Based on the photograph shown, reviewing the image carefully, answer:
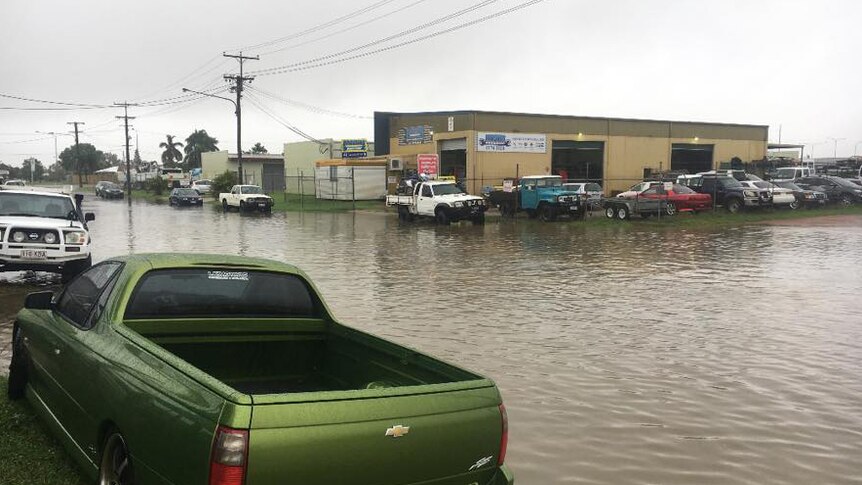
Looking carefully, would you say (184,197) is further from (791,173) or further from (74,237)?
(74,237)

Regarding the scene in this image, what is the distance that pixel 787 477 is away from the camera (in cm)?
494

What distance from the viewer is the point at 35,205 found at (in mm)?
13359

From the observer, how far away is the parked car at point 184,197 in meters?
53.7

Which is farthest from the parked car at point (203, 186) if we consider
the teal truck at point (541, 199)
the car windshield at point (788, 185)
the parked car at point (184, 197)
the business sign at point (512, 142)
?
the car windshield at point (788, 185)

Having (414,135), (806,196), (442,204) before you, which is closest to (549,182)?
(442,204)

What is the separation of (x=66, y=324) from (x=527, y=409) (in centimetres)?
374

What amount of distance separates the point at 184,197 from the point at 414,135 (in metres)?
18.0

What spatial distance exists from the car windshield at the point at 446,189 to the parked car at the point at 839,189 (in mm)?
20559

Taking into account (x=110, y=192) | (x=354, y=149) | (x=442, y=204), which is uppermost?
(x=354, y=149)

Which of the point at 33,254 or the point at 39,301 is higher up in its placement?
the point at 39,301

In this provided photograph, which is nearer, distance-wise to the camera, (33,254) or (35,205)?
(33,254)

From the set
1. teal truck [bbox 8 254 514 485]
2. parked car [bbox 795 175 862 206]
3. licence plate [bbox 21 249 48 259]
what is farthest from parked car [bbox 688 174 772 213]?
teal truck [bbox 8 254 514 485]

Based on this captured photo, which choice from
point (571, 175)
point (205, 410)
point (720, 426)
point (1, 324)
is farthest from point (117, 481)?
point (571, 175)

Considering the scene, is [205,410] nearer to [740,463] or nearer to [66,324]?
[66,324]
